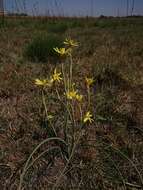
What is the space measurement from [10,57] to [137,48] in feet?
5.30

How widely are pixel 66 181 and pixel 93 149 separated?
0.84 ft

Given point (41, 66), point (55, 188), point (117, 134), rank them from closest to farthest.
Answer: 1. point (55, 188)
2. point (117, 134)
3. point (41, 66)

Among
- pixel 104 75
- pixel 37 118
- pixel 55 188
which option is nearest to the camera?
pixel 55 188

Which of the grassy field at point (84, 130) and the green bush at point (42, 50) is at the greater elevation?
the green bush at point (42, 50)

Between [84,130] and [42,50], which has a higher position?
[42,50]

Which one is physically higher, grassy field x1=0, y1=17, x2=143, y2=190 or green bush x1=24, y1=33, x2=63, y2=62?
green bush x1=24, y1=33, x2=63, y2=62

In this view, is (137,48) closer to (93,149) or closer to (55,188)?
(93,149)

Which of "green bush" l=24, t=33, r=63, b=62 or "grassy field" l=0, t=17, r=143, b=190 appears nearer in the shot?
"grassy field" l=0, t=17, r=143, b=190

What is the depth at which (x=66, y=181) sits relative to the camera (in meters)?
1.59

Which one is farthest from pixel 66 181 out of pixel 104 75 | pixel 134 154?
pixel 104 75

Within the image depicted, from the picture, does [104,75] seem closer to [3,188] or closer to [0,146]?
[0,146]

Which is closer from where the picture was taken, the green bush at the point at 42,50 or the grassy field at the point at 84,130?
the grassy field at the point at 84,130

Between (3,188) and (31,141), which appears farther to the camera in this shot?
(31,141)

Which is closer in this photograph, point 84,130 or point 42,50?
point 84,130
